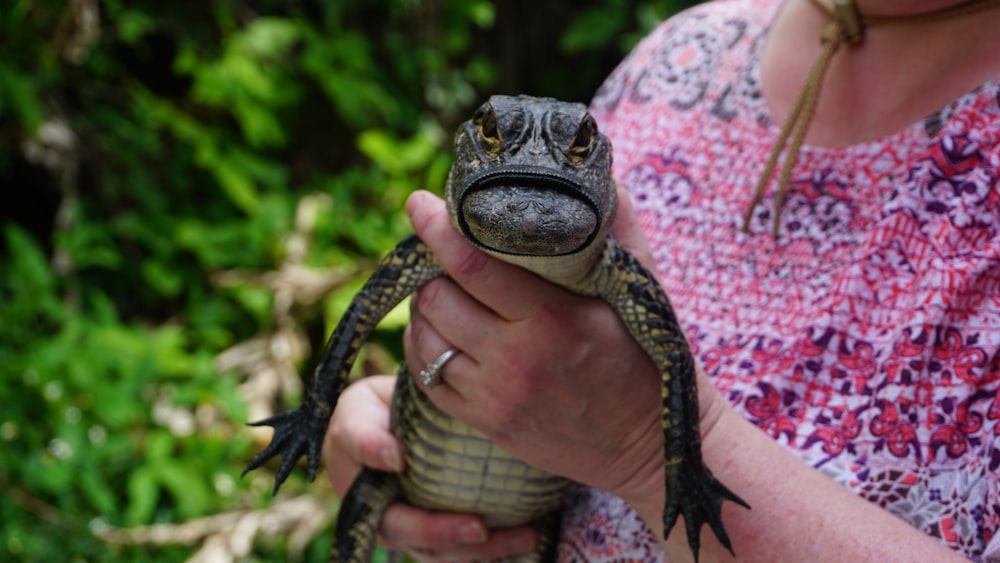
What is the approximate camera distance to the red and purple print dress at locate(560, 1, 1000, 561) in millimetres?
1281

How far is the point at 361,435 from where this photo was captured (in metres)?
1.75

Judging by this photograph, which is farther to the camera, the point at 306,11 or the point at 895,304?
the point at 306,11

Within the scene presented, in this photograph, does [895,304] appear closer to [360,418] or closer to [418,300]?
[418,300]

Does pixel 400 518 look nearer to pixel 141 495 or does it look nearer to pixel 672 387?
pixel 672 387

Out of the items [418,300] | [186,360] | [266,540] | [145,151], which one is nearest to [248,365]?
[186,360]

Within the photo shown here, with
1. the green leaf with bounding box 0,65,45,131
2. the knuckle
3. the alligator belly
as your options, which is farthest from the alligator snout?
the green leaf with bounding box 0,65,45,131

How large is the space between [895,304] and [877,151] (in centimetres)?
29

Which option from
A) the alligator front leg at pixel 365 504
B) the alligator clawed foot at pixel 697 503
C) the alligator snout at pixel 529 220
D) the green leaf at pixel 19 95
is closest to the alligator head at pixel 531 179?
the alligator snout at pixel 529 220

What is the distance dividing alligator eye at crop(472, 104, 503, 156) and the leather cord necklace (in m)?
0.61

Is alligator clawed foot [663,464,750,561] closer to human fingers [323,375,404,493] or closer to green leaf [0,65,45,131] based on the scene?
human fingers [323,375,404,493]

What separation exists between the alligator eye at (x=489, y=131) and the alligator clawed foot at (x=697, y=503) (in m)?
0.57

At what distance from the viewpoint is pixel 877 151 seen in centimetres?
151

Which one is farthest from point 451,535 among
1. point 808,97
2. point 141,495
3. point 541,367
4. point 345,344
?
point 141,495

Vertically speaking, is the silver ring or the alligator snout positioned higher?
the alligator snout
